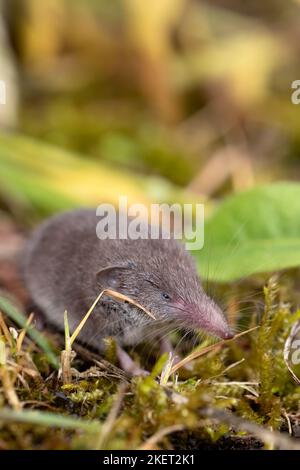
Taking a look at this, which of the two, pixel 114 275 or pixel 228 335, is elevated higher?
pixel 114 275

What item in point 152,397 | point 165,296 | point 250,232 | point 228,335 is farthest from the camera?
point 250,232

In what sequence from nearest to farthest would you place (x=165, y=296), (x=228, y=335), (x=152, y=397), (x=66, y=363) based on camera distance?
(x=152, y=397) < (x=66, y=363) < (x=228, y=335) < (x=165, y=296)

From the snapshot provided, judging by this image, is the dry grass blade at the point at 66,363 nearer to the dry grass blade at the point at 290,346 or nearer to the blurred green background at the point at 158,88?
the dry grass blade at the point at 290,346

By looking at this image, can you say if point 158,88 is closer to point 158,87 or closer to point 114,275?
point 158,87

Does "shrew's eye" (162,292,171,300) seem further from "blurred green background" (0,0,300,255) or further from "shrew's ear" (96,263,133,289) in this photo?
"blurred green background" (0,0,300,255)

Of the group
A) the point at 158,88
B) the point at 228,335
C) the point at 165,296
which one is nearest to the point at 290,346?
the point at 228,335

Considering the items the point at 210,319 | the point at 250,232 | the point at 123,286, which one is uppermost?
the point at 250,232

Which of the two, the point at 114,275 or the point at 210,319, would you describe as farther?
the point at 114,275
